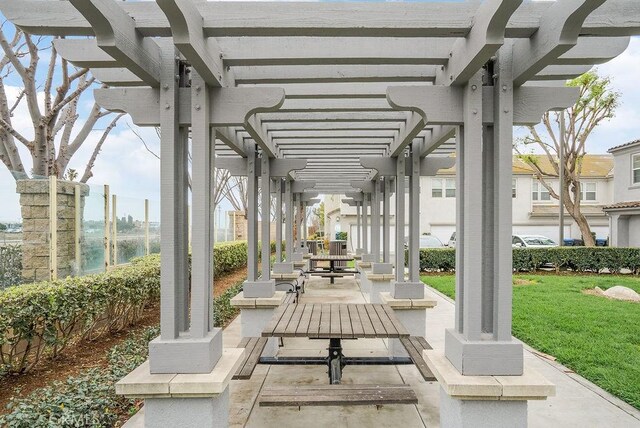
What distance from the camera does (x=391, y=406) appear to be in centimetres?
390

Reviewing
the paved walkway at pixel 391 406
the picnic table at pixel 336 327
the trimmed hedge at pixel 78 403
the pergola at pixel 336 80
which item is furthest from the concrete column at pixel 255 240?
the pergola at pixel 336 80

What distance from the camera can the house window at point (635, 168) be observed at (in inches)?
708

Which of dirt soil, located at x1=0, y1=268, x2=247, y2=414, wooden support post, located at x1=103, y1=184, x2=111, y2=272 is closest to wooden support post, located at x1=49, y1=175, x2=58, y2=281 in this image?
dirt soil, located at x1=0, y1=268, x2=247, y2=414

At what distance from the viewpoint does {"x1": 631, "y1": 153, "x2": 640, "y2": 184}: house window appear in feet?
59.0

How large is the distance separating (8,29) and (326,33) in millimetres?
10014

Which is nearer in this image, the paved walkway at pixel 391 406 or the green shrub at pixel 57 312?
the paved walkway at pixel 391 406

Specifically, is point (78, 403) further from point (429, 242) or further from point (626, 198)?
point (626, 198)

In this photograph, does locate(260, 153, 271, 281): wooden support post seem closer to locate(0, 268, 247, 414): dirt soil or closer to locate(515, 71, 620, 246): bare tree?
locate(0, 268, 247, 414): dirt soil

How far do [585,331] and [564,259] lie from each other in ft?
32.3

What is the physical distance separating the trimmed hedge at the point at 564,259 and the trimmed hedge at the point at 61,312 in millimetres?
11423

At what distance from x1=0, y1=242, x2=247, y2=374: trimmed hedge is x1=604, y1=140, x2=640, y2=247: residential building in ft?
63.8

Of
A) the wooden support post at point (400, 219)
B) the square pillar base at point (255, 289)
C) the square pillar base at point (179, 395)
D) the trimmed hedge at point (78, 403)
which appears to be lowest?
the trimmed hedge at point (78, 403)

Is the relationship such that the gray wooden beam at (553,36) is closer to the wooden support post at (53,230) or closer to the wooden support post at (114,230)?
the wooden support post at (53,230)

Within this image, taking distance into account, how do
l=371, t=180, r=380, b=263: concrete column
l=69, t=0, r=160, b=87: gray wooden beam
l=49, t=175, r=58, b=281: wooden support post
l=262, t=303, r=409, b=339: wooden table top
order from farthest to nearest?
l=371, t=180, r=380, b=263: concrete column < l=49, t=175, r=58, b=281: wooden support post < l=262, t=303, r=409, b=339: wooden table top < l=69, t=0, r=160, b=87: gray wooden beam
